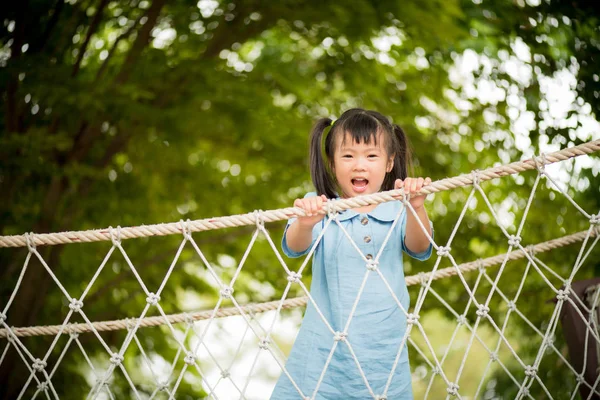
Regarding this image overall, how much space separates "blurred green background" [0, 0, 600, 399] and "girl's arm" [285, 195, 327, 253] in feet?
3.55

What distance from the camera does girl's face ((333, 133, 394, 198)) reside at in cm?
164

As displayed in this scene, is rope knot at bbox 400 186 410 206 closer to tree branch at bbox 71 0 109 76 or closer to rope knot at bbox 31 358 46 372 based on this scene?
rope knot at bbox 31 358 46 372

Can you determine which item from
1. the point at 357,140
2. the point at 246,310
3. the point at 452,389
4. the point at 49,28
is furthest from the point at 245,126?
the point at 452,389

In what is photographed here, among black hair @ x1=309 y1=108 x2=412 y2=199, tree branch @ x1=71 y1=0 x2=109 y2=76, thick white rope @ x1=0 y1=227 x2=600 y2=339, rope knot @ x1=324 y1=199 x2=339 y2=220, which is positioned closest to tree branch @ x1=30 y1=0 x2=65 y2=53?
tree branch @ x1=71 y1=0 x2=109 y2=76

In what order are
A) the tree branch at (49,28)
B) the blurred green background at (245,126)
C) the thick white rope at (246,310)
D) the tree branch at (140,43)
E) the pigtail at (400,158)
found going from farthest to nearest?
1. the tree branch at (140,43)
2. the tree branch at (49,28)
3. the blurred green background at (245,126)
4. the thick white rope at (246,310)
5. the pigtail at (400,158)

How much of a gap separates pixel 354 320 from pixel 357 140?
409mm

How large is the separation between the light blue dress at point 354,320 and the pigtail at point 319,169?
0.13 metres

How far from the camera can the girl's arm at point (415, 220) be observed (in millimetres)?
1460

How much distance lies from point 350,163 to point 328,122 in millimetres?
250

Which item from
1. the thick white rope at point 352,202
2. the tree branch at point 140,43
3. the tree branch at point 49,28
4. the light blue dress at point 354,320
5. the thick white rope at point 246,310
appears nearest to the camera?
the thick white rope at point 352,202

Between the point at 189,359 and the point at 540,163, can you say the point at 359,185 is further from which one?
the point at 189,359

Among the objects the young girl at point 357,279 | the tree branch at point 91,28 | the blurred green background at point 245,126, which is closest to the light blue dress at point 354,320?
the young girl at point 357,279

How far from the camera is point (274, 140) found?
3215 millimetres

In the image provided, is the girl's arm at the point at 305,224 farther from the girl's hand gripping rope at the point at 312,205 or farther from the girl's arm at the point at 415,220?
the girl's arm at the point at 415,220
